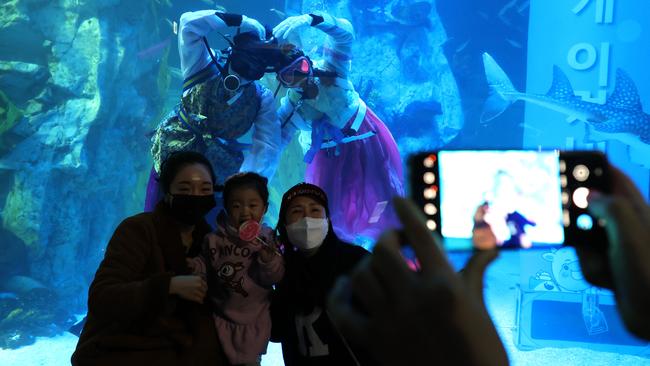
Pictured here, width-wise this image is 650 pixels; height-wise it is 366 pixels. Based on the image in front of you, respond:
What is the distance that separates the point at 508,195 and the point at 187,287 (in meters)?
1.11

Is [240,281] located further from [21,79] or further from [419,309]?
[21,79]

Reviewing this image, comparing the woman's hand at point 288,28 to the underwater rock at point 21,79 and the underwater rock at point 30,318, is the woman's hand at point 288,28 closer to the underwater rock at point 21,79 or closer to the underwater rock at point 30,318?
the underwater rock at point 21,79

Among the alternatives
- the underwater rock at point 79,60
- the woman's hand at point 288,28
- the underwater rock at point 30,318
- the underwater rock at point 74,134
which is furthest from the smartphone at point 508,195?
the underwater rock at point 79,60

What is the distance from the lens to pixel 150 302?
68.1 inches

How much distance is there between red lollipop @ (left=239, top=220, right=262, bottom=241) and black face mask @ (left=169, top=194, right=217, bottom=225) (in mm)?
205

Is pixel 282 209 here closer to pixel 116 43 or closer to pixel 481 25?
pixel 116 43

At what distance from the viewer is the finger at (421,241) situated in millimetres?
409

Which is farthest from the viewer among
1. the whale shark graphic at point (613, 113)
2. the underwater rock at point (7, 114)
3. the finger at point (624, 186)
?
the underwater rock at point (7, 114)

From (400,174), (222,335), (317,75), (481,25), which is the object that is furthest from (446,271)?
(481,25)

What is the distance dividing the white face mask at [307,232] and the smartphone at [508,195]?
1007 mm

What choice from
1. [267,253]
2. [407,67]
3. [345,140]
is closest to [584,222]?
[267,253]

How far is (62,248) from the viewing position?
7.14 metres

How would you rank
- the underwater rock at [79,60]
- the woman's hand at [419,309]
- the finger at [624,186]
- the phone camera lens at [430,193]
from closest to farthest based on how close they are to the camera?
the woman's hand at [419,309], the finger at [624,186], the phone camera lens at [430,193], the underwater rock at [79,60]

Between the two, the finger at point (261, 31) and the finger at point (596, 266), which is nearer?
the finger at point (596, 266)
